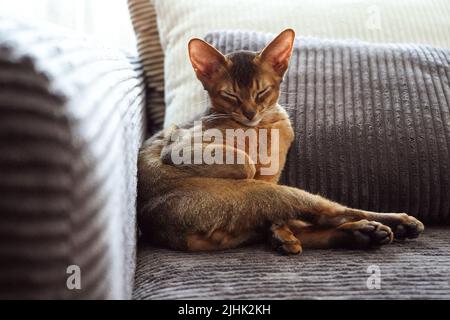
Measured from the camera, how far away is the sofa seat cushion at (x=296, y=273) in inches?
29.1

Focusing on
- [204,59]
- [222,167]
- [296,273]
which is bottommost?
[296,273]

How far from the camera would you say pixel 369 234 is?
A: 95cm

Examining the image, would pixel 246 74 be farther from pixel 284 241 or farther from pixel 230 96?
pixel 284 241

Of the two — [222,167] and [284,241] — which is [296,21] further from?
[284,241]

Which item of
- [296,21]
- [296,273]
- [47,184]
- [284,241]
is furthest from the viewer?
[296,21]

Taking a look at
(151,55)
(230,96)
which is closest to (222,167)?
(230,96)

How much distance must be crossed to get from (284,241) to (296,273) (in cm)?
13

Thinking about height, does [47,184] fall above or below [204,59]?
below

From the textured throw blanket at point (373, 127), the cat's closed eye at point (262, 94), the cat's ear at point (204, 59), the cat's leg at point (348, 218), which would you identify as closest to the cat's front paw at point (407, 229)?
the cat's leg at point (348, 218)

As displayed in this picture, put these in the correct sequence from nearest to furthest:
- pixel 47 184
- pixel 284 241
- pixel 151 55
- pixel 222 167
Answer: pixel 47 184
pixel 284 241
pixel 222 167
pixel 151 55

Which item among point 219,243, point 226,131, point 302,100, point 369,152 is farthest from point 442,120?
point 219,243

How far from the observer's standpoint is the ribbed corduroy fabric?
1.57 meters

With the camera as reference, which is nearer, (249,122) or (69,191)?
(69,191)
